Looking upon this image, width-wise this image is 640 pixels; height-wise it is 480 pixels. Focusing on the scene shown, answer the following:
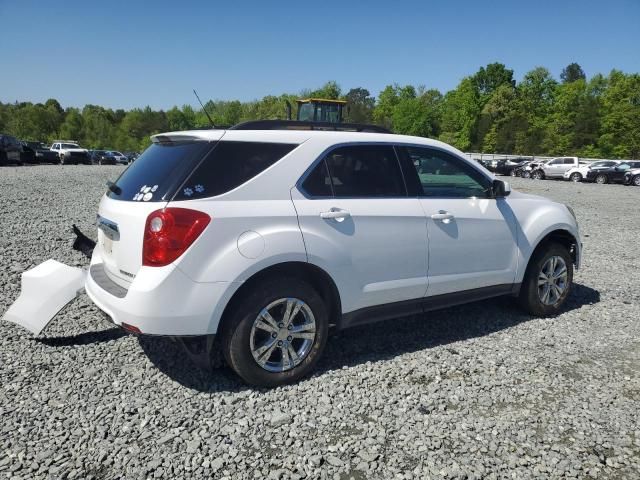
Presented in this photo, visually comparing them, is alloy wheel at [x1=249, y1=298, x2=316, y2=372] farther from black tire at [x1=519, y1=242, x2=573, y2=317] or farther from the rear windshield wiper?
black tire at [x1=519, y1=242, x2=573, y2=317]

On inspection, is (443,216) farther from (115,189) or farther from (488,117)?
(488,117)

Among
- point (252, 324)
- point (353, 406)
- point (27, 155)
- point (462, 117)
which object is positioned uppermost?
point (462, 117)

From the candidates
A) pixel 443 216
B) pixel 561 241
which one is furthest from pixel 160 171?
pixel 561 241

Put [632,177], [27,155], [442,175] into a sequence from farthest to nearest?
[27,155], [632,177], [442,175]

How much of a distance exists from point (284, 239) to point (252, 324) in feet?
1.99

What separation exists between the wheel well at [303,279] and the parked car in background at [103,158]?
1969 inches

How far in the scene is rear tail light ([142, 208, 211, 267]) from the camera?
A: 296 centimetres

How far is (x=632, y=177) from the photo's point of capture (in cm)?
3006

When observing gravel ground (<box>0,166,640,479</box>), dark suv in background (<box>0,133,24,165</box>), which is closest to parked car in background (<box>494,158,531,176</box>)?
dark suv in background (<box>0,133,24,165</box>)

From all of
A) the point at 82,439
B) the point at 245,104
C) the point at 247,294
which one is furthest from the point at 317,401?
the point at 245,104

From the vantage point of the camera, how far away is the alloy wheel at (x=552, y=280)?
4.92 meters

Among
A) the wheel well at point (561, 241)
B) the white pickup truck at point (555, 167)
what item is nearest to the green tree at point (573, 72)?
the white pickup truck at point (555, 167)

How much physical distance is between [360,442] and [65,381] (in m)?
2.12

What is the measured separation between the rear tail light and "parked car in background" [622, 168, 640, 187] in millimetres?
33842
